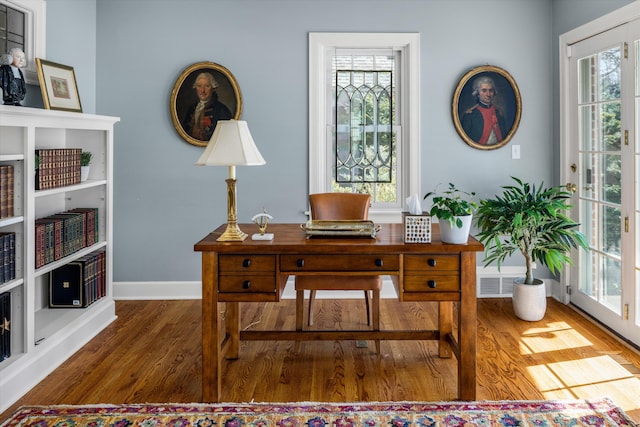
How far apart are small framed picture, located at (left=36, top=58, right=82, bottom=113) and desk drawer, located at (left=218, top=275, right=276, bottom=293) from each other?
1.73 metres

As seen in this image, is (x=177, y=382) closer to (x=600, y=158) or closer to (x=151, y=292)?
(x=151, y=292)

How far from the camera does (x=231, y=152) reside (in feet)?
8.49

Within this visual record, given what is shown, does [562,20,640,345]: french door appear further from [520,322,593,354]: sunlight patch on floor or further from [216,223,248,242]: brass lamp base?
[216,223,248,242]: brass lamp base

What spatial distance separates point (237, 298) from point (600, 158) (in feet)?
9.17

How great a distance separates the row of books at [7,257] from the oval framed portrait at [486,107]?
3.30m

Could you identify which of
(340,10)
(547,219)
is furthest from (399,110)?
(547,219)

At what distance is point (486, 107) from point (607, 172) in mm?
1115

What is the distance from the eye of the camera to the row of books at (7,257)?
2.67 m

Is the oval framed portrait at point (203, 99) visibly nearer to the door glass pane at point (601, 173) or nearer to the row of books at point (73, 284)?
the row of books at point (73, 284)

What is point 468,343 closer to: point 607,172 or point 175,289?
point 607,172

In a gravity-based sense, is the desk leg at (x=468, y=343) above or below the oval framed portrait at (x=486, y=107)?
below

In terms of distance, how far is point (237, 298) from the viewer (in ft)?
Answer: 8.45

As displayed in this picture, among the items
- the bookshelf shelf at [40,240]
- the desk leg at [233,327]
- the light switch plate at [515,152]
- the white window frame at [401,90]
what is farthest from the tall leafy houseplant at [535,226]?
the bookshelf shelf at [40,240]

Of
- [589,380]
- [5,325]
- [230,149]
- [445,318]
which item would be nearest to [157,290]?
[5,325]
